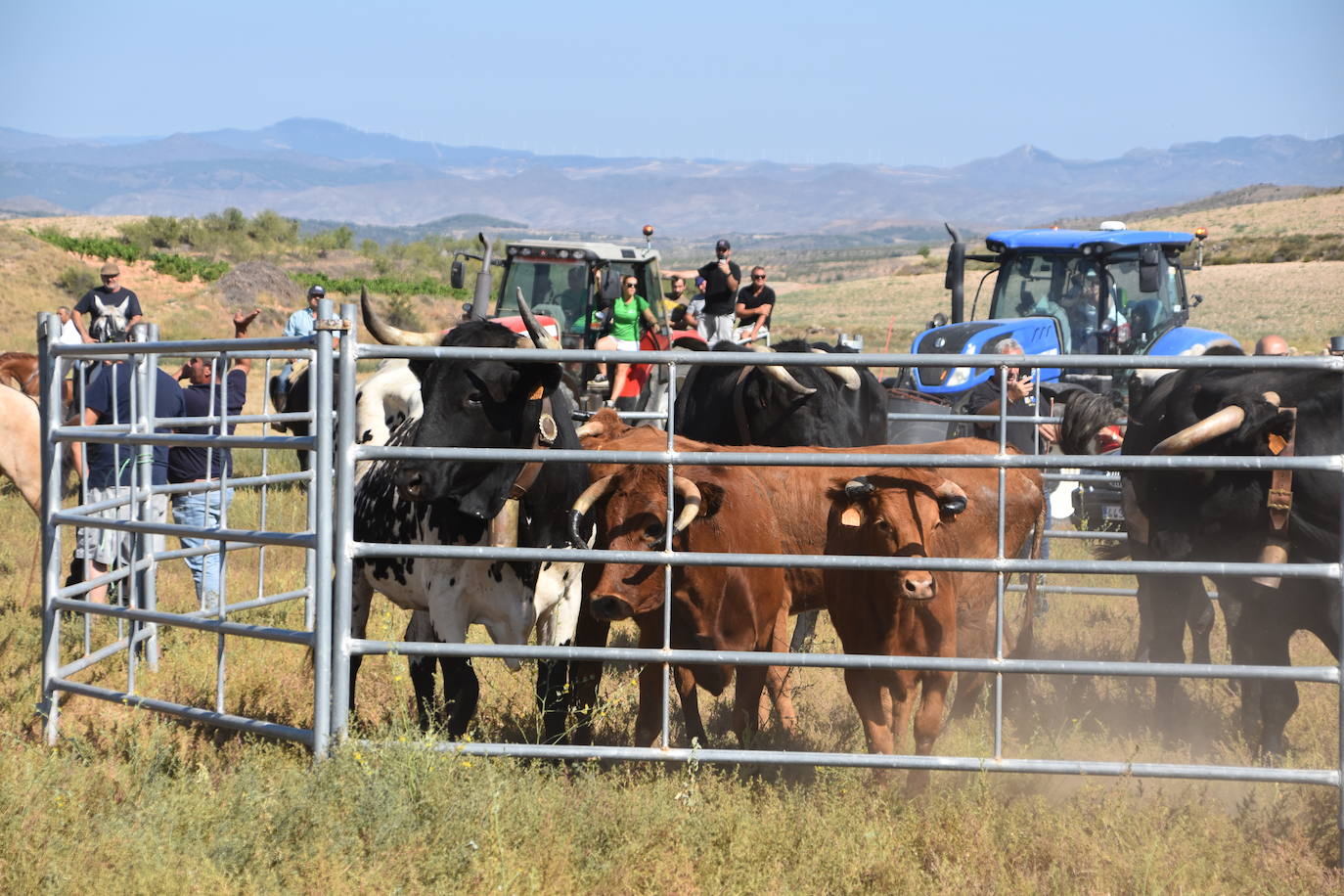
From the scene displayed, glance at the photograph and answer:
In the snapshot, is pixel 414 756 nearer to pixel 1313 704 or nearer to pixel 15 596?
pixel 1313 704

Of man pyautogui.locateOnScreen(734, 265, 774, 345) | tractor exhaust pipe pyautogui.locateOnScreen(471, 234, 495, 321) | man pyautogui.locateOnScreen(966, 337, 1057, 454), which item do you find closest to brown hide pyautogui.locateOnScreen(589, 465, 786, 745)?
man pyautogui.locateOnScreen(966, 337, 1057, 454)

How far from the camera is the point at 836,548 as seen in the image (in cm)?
560

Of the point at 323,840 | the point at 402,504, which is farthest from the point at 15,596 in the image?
the point at 323,840

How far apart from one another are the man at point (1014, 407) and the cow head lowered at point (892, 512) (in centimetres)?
227

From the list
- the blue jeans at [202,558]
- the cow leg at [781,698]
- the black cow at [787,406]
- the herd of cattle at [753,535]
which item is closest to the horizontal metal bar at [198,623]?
the herd of cattle at [753,535]

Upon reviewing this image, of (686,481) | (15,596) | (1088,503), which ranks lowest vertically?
(15,596)

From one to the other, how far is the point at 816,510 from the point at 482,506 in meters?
1.60

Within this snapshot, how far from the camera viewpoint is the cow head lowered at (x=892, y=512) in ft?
17.0

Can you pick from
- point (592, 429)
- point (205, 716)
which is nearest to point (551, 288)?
point (592, 429)

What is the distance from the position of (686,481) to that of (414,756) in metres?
1.53

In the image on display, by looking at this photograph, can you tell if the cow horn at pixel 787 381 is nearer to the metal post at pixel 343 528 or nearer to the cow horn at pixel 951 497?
the cow horn at pixel 951 497

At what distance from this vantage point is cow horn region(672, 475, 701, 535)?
496cm

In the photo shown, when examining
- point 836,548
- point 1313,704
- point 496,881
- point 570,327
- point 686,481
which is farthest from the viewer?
point 570,327

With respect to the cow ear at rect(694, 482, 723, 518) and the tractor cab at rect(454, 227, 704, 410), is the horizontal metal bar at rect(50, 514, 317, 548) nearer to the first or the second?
the cow ear at rect(694, 482, 723, 518)
